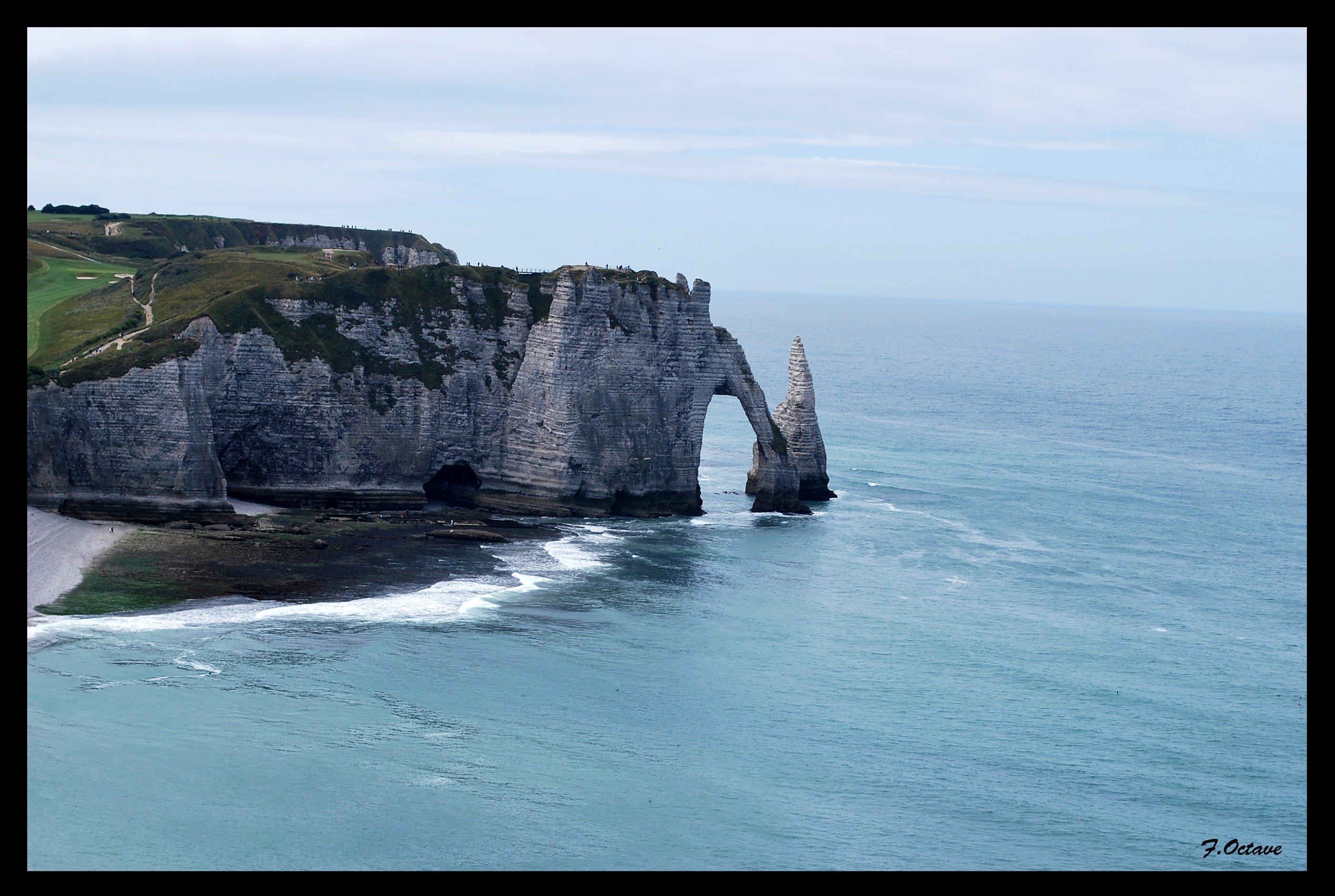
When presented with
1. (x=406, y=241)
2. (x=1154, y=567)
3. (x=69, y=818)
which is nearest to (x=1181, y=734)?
(x=1154, y=567)

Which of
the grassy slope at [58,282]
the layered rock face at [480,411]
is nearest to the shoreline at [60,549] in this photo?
the layered rock face at [480,411]

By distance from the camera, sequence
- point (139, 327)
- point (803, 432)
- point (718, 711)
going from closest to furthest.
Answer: point (718, 711)
point (139, 327)
point (803, 432)

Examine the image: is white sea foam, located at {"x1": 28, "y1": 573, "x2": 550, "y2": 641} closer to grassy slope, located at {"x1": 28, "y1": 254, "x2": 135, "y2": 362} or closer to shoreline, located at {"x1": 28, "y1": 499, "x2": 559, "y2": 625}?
shoreline, located at {"x1": 28, "y1": 499, "x2": 559, "y2": 625}

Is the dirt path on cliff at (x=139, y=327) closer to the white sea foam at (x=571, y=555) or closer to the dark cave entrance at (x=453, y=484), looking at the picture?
the dark cave entrance at (x=453, y=484)

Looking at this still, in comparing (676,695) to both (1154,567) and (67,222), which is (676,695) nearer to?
(1154,567)

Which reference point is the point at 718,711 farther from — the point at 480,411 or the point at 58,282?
the point at 58,282

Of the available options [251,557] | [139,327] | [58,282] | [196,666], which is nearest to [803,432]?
[251,557]

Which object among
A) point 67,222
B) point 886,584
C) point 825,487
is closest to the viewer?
point 886,584
